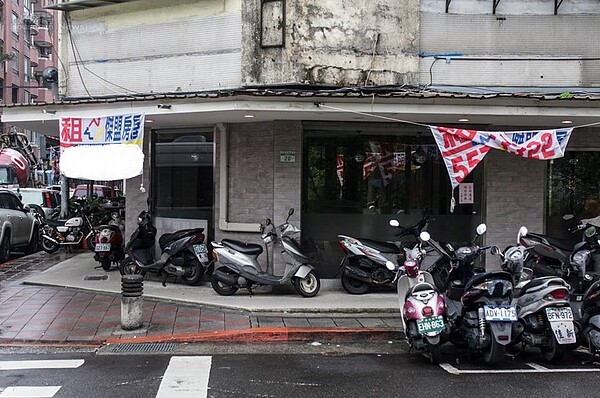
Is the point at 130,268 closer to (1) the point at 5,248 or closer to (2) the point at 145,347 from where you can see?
(2) the point at 145,347

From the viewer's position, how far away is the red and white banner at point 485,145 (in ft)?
29.2

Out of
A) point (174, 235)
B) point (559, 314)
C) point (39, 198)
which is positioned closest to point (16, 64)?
point (39, 198)

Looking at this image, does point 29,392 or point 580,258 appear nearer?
point 29,392

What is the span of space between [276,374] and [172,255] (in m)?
4.84

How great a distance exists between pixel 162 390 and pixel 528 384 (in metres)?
3.73

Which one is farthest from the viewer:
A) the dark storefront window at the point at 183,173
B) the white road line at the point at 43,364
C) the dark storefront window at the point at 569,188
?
the dark storefront window at the point at 183,173

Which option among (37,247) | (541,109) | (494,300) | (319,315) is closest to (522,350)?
(494,300)

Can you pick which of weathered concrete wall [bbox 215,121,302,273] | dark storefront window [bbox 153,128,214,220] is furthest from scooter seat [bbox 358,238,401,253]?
dark storefront window [bbox 153,128,214,220]

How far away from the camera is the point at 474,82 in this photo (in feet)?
36.4

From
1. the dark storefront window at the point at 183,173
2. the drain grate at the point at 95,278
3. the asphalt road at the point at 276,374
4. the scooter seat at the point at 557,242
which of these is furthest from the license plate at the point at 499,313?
the drain grate at the point at 95,278

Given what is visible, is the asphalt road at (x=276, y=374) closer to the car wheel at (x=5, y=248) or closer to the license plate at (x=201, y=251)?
the license plate at (x=201, y=251)

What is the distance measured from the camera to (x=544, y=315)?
7.03m

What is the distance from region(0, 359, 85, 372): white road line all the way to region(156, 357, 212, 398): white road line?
1.09 meters

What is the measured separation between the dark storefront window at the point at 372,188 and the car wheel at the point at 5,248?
885 centimetres
